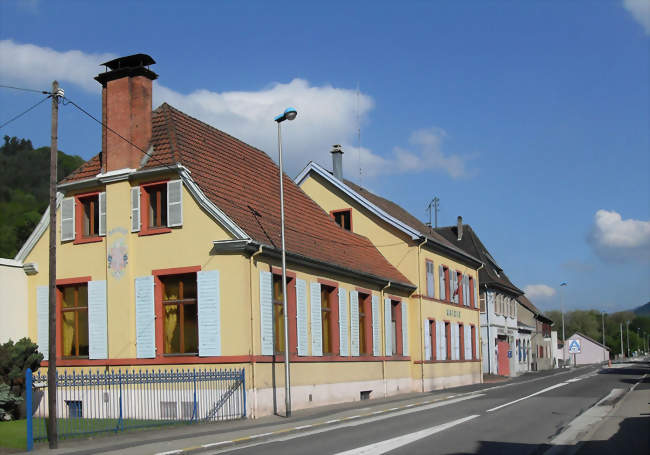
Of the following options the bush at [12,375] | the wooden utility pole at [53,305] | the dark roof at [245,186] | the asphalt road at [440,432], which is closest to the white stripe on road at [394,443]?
the asphalt road at [440,432]

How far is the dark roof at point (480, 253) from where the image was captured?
55312 mm

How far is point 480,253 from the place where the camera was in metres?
57.7

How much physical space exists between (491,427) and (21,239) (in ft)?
146

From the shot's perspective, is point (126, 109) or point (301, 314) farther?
point (301, 314)

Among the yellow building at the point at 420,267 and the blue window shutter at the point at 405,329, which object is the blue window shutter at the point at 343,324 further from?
the yellow building at the point at 420,267

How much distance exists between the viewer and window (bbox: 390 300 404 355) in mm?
32625

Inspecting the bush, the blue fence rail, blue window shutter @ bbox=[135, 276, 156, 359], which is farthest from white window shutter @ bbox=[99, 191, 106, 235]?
the blue fence rail

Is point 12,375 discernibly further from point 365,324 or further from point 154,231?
point 365,324

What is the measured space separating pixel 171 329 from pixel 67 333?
4.28 metres

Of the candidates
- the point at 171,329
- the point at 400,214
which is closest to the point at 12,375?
the point at 171,329

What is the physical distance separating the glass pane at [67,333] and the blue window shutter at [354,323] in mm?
9735

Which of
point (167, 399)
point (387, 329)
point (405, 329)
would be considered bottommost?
point (167, 399)

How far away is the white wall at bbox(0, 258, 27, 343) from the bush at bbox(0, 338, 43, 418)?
3124 millimetres

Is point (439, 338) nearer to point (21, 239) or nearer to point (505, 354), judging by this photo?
point (505, 354)
